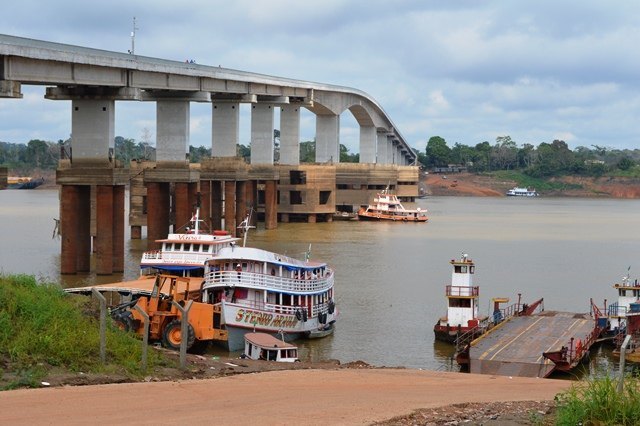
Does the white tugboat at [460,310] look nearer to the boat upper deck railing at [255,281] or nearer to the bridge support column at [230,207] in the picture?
the boat upper deck railing at [255,281]

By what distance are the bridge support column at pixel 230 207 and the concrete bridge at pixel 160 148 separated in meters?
0.07

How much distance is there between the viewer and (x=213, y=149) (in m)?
83.2

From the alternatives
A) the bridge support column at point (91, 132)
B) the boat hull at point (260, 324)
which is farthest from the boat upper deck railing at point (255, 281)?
the bridge support column at point (91, 132)

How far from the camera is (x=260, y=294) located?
1547 inches

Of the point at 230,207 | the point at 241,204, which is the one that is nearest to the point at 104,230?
the point at 230,207

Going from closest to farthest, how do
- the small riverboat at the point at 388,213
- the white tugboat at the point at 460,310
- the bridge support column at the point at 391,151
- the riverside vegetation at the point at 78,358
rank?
the riverside vegetation at the point at 78,358
the white tugboat at the point at 460,310
the small riverboat at the point at 388,213
the bridge support column at the point at 391,151

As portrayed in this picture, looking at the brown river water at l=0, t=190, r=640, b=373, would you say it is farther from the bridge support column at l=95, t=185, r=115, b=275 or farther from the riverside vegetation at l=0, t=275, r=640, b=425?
the riverside vegetation at l=0, t=275, r=640, b=425

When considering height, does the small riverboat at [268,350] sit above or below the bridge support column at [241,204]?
below

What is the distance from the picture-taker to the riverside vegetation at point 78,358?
19.9m

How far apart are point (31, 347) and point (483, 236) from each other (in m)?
70.4

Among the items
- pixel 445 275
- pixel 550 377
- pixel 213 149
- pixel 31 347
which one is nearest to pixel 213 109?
pixel 213 149

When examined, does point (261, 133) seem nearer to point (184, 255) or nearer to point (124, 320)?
point (184, 255)

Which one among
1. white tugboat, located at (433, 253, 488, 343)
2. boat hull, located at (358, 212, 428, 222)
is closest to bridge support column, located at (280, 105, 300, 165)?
boat hull, located at (358, 212, 428, 222)

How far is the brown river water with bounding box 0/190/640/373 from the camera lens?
40531mm
